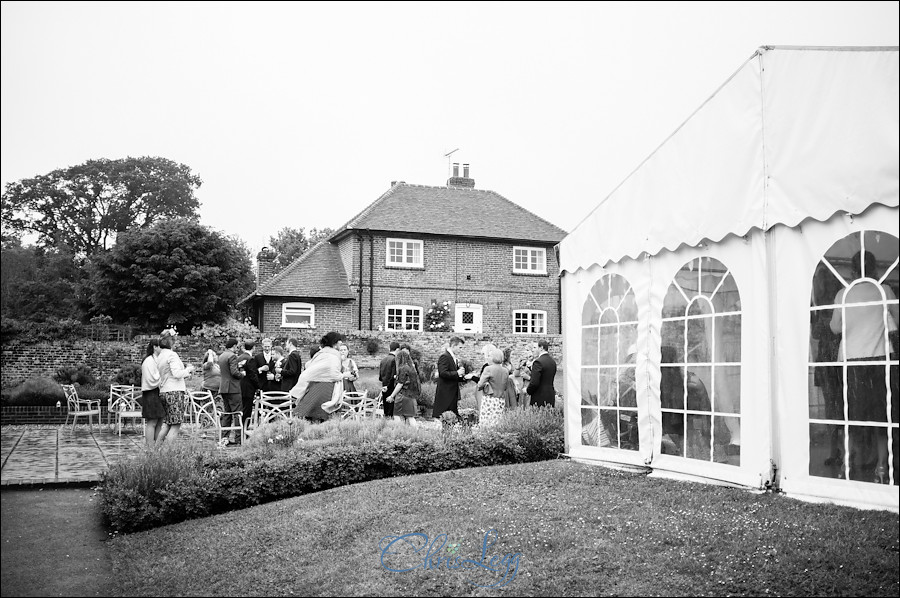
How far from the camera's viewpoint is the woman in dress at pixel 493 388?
1384 centimetres

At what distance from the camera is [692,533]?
6.19 metres

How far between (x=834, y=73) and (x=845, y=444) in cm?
309

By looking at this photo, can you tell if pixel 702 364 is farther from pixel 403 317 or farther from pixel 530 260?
pixel 530 260

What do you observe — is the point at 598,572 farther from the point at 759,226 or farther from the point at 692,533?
the point at 759,226

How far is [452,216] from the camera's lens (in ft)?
119

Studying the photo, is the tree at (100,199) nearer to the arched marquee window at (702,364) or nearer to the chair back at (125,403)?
the chair back at (125,403)

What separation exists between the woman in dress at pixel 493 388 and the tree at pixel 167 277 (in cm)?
2212

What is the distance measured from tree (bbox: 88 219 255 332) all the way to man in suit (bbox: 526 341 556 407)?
76.6 feet

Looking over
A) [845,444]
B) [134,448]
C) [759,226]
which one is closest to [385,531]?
[845,444]

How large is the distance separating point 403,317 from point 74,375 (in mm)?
14666

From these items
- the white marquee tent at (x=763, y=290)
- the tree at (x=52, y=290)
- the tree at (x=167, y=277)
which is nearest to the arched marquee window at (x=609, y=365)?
the white marquee tent at (x=763, y=290)

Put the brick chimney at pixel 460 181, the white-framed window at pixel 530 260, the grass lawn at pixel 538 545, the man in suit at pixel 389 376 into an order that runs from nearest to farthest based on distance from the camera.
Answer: the grass lawn at pixel 538 545, the man in suit at pixel 389 376, the white-framed window at pixel 530 260, the brick chimney at pixel 460 181

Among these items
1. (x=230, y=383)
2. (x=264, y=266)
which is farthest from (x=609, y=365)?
(x=264, y=266)

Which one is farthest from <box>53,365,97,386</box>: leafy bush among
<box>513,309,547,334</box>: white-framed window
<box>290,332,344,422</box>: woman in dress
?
<box>513,309,547,334</box>: white-framed window
